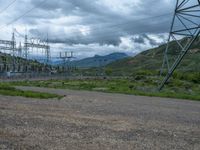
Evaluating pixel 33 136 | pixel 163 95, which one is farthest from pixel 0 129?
pixel 163 95

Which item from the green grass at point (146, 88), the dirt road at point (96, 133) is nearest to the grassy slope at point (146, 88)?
the green grass at point (146, 88)

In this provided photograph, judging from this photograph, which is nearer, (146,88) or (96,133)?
(96,133)

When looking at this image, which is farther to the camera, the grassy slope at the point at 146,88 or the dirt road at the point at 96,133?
the grassy slope at the point at 146,88

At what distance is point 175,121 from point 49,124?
6.07 meters

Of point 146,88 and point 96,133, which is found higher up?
point 146,88

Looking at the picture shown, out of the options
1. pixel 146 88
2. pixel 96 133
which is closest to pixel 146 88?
pixel 146 88

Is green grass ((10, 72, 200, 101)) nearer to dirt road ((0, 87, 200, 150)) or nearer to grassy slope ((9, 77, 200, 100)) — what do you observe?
grassy slope ((9, 77, 200, 100))

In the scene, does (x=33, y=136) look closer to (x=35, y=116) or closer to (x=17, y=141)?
(x=17, y=141)

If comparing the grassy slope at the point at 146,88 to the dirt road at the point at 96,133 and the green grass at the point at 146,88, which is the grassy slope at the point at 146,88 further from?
the dirt road at the point at 96,133

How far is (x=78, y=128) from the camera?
13586mm

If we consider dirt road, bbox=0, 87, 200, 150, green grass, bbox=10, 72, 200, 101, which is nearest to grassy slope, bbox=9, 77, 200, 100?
green grass, bbox=10, 72, 200, 101

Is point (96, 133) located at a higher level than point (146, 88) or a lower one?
lower

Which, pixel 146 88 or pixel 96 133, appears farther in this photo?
pixel 146 88

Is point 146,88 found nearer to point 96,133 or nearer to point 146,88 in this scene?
point 146,88
